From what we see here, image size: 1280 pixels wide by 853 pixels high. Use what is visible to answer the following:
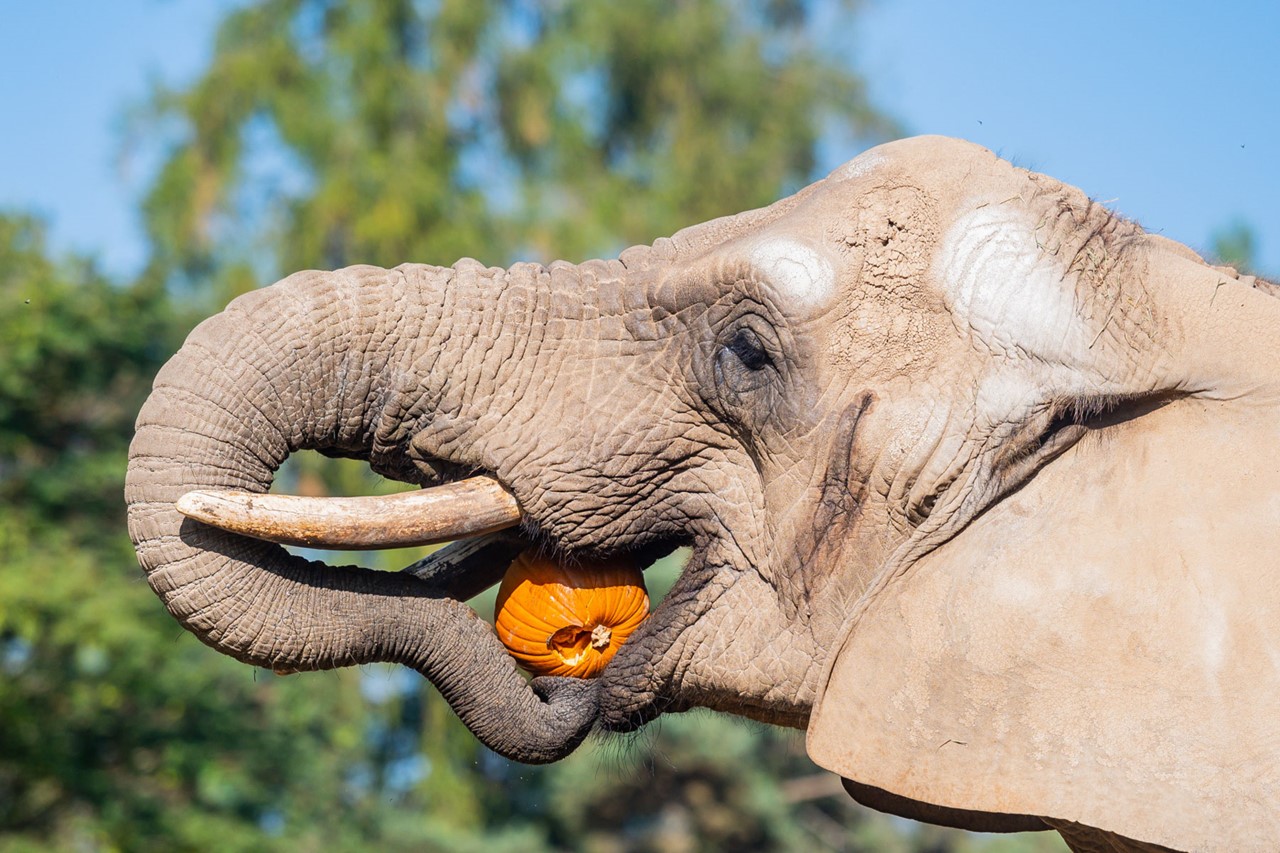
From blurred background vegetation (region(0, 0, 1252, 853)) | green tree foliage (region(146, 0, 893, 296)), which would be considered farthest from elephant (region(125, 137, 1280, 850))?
green tree foliage (region(146, 0, 893, 296))

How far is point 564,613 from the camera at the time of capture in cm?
345

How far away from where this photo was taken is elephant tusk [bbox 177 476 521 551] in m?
3.03

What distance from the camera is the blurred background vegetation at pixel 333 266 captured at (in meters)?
13.1

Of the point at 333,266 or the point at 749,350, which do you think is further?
the point at 333,266

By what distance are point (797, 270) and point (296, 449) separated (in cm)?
103

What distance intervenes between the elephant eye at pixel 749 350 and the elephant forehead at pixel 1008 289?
14.9 inches

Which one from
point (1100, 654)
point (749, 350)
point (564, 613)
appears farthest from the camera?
point (564, 613)

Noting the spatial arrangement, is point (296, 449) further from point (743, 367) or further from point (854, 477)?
point (854, 477)

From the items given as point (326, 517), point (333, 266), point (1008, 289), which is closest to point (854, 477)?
point (1008, 289)

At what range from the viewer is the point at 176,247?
816 inches

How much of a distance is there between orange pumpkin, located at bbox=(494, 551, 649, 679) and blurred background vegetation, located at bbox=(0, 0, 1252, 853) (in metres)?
8.89

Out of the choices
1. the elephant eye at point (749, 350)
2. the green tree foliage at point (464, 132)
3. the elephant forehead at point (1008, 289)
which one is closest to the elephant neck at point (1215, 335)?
the elephant forehead at point (1008, 289)

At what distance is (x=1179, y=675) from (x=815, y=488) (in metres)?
0.78

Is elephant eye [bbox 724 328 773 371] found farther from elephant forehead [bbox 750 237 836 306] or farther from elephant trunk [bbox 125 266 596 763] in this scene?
elephant trunk [bbox 125 266 596 763]
